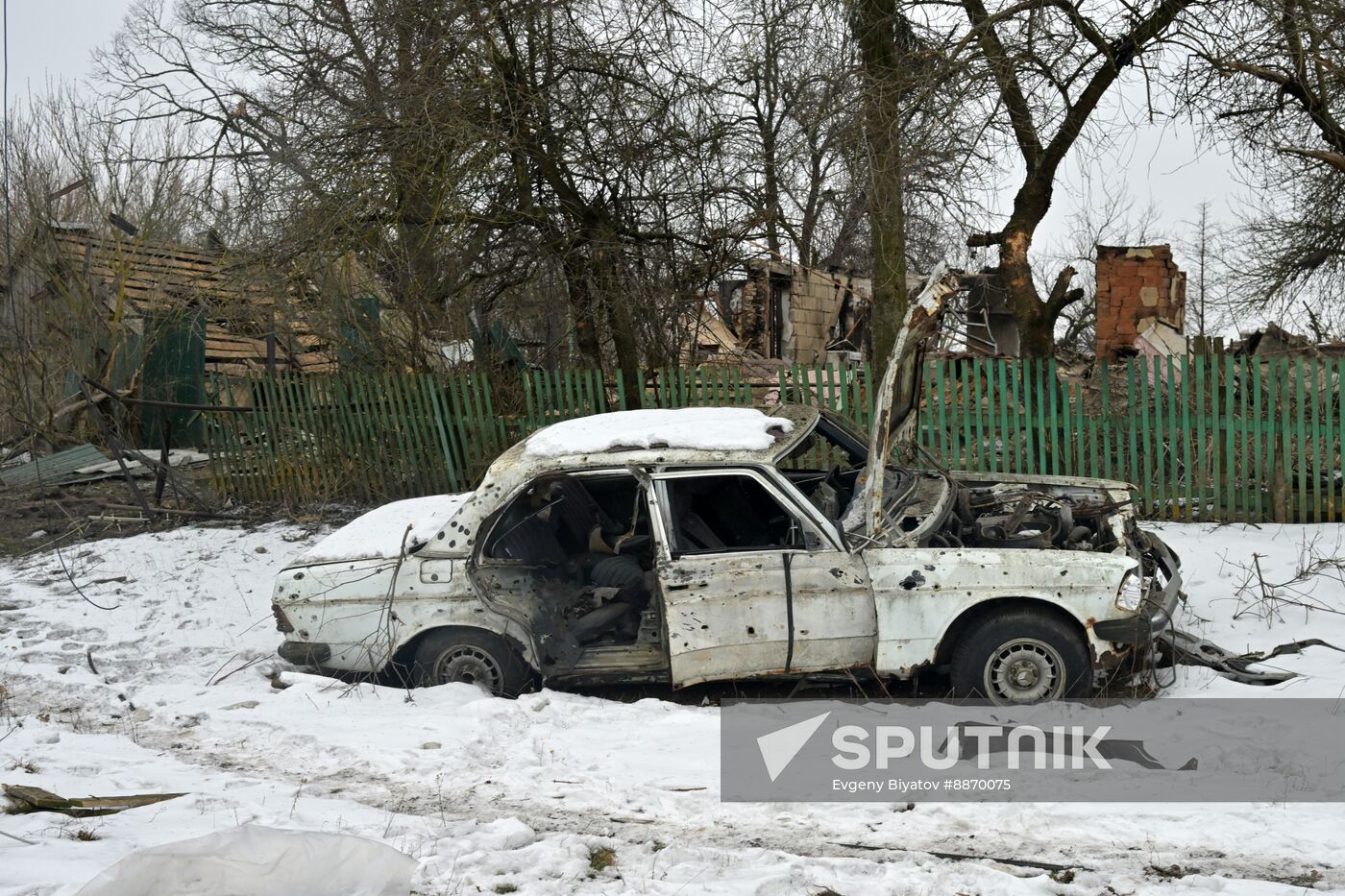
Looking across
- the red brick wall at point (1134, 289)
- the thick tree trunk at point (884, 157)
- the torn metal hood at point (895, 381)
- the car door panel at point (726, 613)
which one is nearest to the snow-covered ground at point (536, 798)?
the car door panel at point (726, 613)

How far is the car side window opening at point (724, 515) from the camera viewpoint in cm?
589

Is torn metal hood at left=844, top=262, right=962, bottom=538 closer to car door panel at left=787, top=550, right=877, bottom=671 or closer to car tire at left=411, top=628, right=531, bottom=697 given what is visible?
car door panel at left=787, top=550, right=877, bottom=671

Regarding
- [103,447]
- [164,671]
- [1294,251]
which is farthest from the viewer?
[1294,251]

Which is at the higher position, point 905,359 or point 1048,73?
point 1048,73

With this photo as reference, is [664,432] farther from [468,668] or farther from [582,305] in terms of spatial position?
[582,305]

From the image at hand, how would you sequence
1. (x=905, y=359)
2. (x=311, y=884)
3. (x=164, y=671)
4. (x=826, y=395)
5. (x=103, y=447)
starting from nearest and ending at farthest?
(x=311, y=884) → (x=905, y=359) → (x=164, y=671) → (x=826, y=395) → (x=103, y=447)

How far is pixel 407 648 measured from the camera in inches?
247

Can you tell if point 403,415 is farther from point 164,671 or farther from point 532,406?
point 164,671

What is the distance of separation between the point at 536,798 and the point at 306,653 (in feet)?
7.44

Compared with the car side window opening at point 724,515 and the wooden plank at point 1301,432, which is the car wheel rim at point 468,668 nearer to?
the car side window opening at point 724,515

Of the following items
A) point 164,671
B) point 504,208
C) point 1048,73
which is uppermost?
point 1048,73

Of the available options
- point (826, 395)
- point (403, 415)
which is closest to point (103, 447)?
point (403, 415)

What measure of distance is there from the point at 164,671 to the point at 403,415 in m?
5.13

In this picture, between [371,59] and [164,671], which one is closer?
[164,671]
